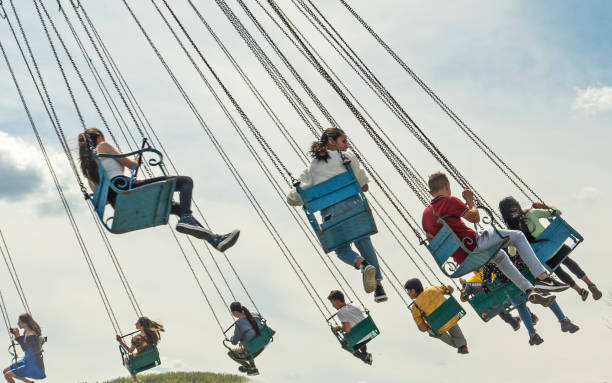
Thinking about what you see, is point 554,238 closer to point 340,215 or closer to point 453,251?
point 453,251

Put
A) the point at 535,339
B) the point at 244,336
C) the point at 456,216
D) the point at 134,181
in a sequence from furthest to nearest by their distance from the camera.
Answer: the point at 244,336
the point at 535,339
the point at 134,181
the point at 456,216

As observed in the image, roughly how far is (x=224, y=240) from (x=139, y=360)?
14.8ft

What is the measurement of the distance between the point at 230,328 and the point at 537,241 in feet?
16.1

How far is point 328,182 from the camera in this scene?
9000 mm

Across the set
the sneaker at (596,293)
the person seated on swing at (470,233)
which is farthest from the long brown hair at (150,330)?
the sneaker at (596,293)

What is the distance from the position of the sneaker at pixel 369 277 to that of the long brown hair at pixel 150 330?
477 centimetres

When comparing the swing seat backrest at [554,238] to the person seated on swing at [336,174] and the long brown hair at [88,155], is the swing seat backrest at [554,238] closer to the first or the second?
the person seated on swing at [336,174]

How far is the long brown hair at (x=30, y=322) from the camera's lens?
44.0 feet

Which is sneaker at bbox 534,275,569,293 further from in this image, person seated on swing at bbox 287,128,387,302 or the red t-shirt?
person seated on swing at bbox 287,128,387,302

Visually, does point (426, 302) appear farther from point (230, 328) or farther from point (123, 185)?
point (123, 185)

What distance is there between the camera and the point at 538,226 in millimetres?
9672

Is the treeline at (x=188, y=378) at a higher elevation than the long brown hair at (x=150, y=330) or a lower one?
higher

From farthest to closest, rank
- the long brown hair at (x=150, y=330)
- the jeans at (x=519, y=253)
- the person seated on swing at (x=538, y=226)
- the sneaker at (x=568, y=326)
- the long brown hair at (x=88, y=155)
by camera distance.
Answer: the long brown hair at (x=150, y=330) < the sneaker at (x=568, y=326) < the person seated on swing at (x=538, y=226) < the long brown hair at (x=88, y=155) < the jeans at (x=519, y=253)

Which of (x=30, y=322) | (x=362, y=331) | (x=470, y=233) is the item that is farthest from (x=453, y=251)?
(x=30, y=322)
